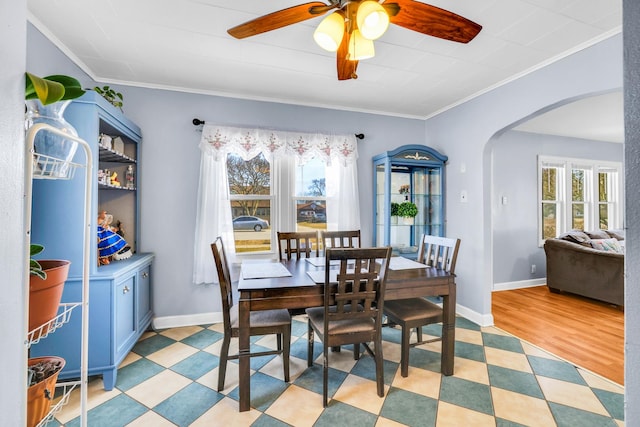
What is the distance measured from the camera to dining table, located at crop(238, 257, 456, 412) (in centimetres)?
178

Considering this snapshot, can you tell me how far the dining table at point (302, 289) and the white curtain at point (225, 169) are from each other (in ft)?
2.81

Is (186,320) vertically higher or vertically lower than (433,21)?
lower

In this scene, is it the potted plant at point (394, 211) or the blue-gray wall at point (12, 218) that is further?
the potted plant at point (394, 211)

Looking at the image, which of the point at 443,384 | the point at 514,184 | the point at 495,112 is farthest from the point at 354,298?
the point at 514,184

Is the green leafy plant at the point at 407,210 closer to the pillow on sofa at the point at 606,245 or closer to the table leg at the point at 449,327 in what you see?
the table leg at the point at 449,327

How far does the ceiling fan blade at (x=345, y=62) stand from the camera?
67.2 inches

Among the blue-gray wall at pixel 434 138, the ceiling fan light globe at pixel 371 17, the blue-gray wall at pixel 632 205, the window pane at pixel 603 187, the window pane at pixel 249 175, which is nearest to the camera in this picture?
the blue-gray wall at pixel 632 205

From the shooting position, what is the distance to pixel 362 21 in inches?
54.3

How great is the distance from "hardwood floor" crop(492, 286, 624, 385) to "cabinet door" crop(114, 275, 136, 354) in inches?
140

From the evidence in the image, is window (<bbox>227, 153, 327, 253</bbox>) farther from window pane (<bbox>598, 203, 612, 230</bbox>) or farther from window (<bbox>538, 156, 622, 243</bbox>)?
window pane (<bbox>598, 203, 612, 230</bbox>)

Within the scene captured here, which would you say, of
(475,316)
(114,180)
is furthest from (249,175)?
(475,316)

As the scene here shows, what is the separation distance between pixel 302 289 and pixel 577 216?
5903mm

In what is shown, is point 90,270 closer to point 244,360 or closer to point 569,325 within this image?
point 244,360

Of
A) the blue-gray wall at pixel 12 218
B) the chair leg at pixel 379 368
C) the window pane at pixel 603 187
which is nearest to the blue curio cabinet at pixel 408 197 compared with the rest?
the chair leg at pixel 379 368
